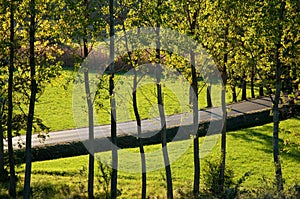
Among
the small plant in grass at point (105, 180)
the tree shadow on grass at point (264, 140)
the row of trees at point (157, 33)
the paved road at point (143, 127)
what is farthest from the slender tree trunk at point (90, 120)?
the tree shadow on grass at point (264, 140)

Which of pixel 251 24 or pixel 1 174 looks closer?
pixel 251 24

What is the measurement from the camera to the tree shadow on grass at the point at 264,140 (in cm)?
3346

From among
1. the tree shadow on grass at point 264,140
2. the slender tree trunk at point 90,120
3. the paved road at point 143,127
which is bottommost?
the tree shadow on grass at point 264,140

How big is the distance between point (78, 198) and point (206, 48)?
9332 mm

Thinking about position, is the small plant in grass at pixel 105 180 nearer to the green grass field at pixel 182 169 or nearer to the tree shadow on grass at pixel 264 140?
the green grass field at pixel 182 169

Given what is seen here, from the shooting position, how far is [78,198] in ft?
73.7

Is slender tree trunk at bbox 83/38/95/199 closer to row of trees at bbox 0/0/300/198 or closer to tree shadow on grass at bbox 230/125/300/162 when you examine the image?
row of trees at bbox 0/0/300/198

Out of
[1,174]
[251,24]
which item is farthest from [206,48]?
[1,174]

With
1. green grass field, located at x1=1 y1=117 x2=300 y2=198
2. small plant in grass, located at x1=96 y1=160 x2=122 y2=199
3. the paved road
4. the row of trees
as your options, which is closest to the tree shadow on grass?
green grass field, located at x1=1 y1=117 x2=300 y2=198

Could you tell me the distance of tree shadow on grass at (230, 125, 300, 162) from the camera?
33.5 meters

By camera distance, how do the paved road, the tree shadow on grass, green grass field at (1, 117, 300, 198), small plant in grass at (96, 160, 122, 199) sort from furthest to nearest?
the paved road → the tree shadow on grass → green grass field at (1, 117, 300, 198) → small plant in grass at (96, 160, 122, 199)

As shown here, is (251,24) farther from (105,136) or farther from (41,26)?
(105,136)

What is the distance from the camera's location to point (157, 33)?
67.5 ft

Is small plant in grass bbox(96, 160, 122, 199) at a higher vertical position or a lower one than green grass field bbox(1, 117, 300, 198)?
higher
